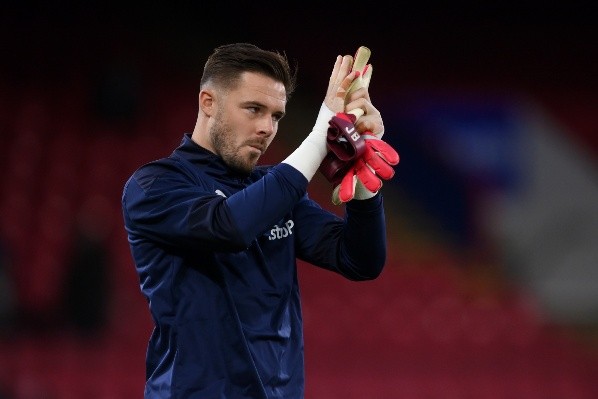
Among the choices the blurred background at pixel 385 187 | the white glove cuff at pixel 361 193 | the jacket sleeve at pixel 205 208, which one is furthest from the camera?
the blurred background at pixel 385 187

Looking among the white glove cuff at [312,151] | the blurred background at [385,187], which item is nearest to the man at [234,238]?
the white glove cuff at [312,151]

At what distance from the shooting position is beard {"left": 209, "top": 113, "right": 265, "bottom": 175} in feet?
6.98

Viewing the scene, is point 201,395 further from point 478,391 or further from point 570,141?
point 570,141

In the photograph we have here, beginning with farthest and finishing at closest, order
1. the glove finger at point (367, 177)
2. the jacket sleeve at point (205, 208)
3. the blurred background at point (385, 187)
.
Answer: the blurred background at point (385, 187) → the glove finger at point (367, 177) → the jacket sleeve at point (205, 208)

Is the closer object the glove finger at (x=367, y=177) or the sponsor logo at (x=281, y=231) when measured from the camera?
the glove finger at (x=367, y=177)

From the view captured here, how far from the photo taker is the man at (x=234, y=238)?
6.38 ft

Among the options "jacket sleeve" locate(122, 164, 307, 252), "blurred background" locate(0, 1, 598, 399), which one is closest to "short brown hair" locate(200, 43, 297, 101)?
"jacket sleeve" locate(122, 164, 307, 252)

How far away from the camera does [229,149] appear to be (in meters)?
2.14

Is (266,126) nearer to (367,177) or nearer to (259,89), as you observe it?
(259,89)

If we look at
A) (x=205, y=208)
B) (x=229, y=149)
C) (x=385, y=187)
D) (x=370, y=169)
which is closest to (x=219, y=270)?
(x=205, y=208)

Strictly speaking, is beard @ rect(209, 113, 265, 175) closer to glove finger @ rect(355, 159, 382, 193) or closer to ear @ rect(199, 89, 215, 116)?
ear @ rect(199, 89, 215, 116)

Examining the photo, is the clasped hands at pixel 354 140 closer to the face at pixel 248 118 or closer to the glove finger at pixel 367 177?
the glove finger at pixel 367 177

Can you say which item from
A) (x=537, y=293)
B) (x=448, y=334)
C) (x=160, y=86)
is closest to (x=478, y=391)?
(x=448, y=334)

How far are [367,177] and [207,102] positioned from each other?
1.44 ft
